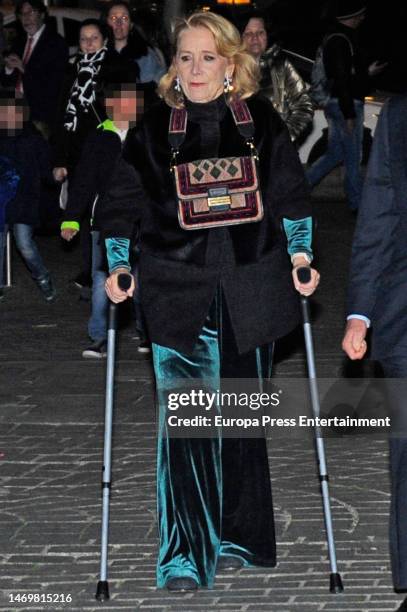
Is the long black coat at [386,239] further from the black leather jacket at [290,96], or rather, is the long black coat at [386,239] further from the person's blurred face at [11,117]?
the person's blurred face at [11,117]

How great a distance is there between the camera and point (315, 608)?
19.0 feet

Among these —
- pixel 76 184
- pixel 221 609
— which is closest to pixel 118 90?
pixel 76 184

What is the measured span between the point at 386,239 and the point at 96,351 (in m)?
5.48

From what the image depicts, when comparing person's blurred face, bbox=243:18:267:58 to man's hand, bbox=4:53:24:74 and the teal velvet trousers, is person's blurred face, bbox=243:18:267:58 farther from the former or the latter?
the teal velvet trousers

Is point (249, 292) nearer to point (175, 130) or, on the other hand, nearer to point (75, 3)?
point (175, 130)

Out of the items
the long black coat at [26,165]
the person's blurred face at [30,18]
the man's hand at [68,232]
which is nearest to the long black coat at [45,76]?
the person's blurred face at [30,18]

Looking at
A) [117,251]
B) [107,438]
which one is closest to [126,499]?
[107,438]

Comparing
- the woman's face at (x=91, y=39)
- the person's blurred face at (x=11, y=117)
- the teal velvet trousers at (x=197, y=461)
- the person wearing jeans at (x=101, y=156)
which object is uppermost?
the teal velvet trousers at (x=197, y=461)

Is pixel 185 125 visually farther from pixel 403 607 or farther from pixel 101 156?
pixel 101 156

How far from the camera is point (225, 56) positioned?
6008 millimetres

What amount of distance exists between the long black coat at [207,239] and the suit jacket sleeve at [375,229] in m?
0.60

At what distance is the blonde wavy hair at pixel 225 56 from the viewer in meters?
5.97

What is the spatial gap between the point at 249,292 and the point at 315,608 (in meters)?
1.19

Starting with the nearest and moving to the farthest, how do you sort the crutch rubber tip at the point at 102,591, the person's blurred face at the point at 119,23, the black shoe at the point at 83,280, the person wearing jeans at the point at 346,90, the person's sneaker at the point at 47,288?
the crutch rubber tip at the point at 102,591 < the black shoe at the point at 83,280 < the person's sneaker at the point at 47,288 < the person's blurred face at the point at 119,23 < the person wearing jeans at the point at 346,90
